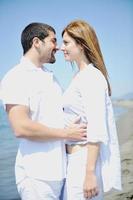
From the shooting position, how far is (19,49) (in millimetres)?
2549

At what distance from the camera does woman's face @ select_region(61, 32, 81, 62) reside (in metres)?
1.55

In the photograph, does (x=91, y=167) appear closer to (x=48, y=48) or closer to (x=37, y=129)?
(x=37, y=129)

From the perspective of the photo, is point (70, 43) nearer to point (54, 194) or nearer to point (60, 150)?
point (60, 150)

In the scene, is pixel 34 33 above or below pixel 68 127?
above

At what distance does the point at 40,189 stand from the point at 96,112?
0.39 m

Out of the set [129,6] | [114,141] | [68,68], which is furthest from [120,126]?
[114,141]

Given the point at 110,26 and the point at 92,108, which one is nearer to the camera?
the point at 92,108

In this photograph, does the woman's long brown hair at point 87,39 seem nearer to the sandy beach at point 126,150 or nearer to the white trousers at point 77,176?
the white trousers at point 77,176

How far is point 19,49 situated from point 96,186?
1.34m

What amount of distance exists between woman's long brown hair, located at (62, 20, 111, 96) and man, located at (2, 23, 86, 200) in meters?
0.18

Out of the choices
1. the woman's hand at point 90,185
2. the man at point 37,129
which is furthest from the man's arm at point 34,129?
the woman's hand at point 90,185

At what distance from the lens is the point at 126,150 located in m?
2.64

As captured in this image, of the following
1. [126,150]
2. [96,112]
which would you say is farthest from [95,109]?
[126,150]

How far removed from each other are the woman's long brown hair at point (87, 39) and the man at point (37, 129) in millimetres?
182
